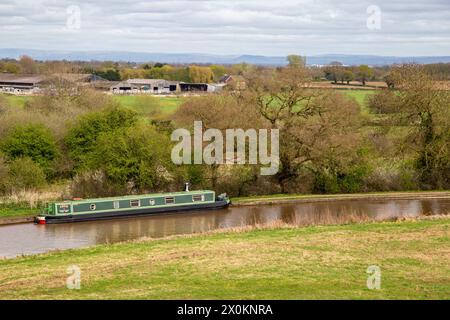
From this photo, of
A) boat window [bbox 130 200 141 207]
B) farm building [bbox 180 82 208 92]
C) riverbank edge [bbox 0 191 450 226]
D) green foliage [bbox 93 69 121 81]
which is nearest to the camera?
A: boat window [bbox 130 200 141 207]

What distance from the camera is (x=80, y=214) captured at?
3284 cm

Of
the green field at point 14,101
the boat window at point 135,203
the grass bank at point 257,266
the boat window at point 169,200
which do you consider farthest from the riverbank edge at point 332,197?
the green field at point 14,101

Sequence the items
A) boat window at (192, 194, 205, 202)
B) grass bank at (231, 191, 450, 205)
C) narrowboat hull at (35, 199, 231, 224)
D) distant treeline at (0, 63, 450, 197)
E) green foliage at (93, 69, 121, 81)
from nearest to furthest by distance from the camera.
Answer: narrowboat hull at (35, 199, 231, 224) < boat window at (192, 194, 205, 202) < distant treeline at (0, 63, 450, 197) < grass bank at (231, 191, 450, 205) < green foliage at (93, 69, 121, 81)

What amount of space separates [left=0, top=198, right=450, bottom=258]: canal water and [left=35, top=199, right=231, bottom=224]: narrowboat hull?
11.5 inches

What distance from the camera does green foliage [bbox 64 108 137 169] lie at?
128 feet

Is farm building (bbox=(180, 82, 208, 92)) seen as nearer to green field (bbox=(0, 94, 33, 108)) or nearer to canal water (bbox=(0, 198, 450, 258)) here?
green field (bbox=(0, 94, 33, 108))

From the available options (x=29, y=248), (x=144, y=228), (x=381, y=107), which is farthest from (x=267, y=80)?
(x=29, y=248)

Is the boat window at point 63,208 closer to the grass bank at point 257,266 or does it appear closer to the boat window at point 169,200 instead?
the boat window at point 169,200

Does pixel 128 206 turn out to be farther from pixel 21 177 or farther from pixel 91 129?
pixel 91 129

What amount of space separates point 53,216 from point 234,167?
11130 mm

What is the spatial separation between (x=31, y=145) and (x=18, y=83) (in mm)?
58426

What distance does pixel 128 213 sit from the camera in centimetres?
3388

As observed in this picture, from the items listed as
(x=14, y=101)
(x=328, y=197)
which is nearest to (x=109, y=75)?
(x=14, y=101)

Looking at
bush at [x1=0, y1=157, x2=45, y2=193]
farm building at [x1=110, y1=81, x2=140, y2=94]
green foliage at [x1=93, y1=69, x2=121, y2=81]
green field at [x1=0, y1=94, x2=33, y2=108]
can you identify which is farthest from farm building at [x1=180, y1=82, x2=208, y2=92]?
bush at [x1=0, y1=157, x2=45, y2=193]
